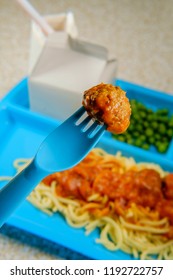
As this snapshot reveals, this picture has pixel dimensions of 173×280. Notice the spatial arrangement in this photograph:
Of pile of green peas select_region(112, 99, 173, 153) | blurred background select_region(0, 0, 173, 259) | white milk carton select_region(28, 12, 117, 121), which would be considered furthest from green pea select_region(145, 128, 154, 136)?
blurred background select_region(0, 0, 173, 259)

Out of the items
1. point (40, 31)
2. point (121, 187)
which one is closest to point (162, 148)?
point (121, 187)

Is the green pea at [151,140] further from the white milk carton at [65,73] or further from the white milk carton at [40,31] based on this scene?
the white milk carton at [40,31]

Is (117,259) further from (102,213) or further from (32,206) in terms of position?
(32,206)

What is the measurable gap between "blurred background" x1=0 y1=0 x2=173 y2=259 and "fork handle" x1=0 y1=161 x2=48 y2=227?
1024 millimetres

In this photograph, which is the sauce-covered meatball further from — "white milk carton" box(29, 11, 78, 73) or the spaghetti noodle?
"white milk carton" box(29, 11, 78, 73)

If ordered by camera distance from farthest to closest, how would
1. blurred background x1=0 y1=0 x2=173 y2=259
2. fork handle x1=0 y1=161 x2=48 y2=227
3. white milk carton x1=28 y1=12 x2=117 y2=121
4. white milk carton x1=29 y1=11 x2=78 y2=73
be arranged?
1. blurred background x1=0 y1=0 x2=173 y2=259
2. white milk carton x1=29 y1=11 x2=78 y2=73
3. white milk carton x1=28 y1=12 x2=117 y2=121
4. fork handle x1=0 y1=161 x2=48 y2=227

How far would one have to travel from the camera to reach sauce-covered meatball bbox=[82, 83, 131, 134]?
544 mm

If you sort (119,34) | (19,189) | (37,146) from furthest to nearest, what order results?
(119,34) < (37,146) < (19,189)

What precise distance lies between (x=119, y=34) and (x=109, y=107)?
56.1 inches

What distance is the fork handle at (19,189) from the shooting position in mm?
484

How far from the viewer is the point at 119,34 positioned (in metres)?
1.89

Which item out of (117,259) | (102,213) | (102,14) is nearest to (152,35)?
(102,14)

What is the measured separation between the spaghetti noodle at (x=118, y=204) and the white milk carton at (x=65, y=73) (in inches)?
10.0

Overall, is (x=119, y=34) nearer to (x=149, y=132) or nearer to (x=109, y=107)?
(x=149, y=132)
